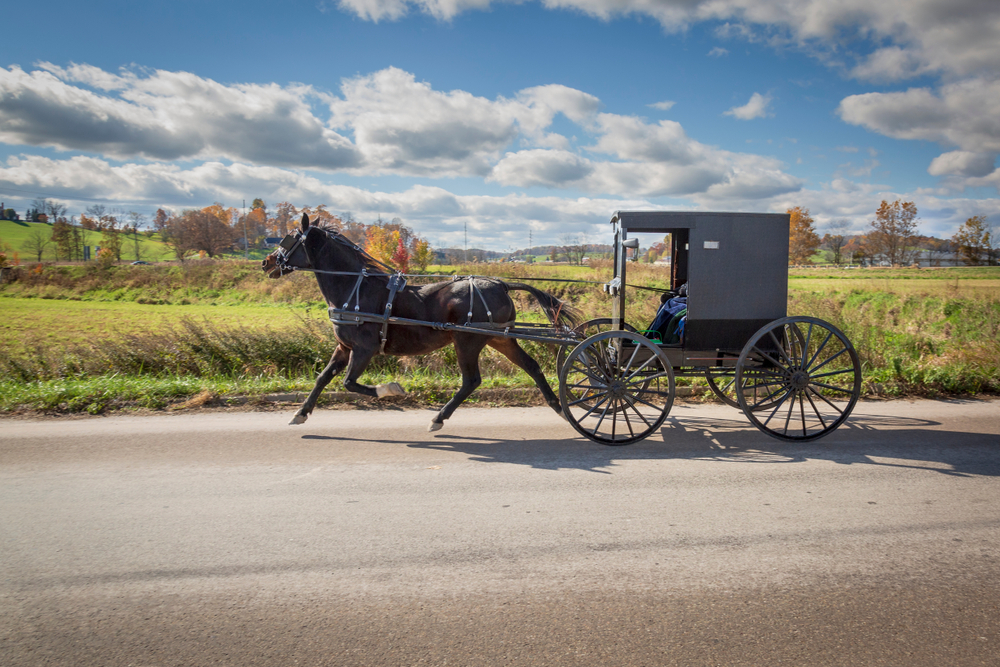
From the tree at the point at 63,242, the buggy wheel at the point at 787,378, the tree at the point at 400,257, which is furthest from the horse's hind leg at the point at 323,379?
the tree at the point at 63,242

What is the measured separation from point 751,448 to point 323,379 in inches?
181

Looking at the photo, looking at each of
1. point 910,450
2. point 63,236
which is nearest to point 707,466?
point 910,450

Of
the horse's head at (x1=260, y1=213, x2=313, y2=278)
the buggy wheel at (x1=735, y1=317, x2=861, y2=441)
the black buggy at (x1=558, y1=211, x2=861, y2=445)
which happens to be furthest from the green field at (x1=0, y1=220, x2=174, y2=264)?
the buggy wheel at (x1=735, y1=317, x2=861, y2=441)

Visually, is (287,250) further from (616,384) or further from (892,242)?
(892,242)

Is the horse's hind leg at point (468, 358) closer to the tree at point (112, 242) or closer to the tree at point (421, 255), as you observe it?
the tree at point (421, 255)

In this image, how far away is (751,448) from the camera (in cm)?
509

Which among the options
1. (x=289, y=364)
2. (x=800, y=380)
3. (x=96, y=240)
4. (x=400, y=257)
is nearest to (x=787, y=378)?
(x=800, y=380)

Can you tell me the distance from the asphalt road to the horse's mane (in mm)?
2096

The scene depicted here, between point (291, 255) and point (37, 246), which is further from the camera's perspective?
point (37, 246)

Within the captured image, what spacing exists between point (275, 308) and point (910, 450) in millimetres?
27074

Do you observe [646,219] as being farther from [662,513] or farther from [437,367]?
[437,367]

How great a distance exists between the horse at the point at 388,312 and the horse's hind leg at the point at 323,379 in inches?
0.4

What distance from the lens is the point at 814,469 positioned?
14.7ft

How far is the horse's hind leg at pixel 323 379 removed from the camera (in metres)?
5.83
